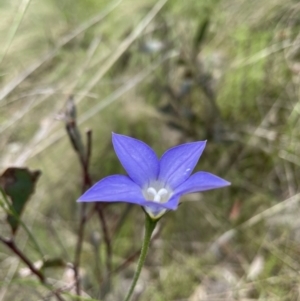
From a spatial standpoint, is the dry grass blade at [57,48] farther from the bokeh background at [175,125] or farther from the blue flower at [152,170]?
the blue flower at [152,170]

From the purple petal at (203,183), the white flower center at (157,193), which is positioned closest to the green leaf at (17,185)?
the white flower center at (157,193)

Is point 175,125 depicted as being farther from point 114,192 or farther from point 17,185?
point 114,192

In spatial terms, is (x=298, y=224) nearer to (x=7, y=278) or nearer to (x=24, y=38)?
(x=7, y=278)

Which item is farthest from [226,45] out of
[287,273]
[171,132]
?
[287,273]

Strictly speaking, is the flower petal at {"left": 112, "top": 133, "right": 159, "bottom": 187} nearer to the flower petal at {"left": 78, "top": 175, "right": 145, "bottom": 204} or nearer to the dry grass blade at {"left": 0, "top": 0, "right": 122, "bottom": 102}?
the flower petal at {"left": 78, "top": 175, "right": 145, "bottom": 204}

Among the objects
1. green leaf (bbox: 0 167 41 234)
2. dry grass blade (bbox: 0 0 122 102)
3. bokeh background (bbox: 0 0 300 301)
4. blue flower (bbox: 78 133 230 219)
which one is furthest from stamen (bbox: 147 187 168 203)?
dry grass blade (bbox: 0 0 122 102)

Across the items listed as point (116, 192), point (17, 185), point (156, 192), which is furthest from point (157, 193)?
point (17, 185)

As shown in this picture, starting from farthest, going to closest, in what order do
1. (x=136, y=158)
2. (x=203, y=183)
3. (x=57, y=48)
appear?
(x=57, y=48) → (x=136, y=158) → (x=203, y=183)
